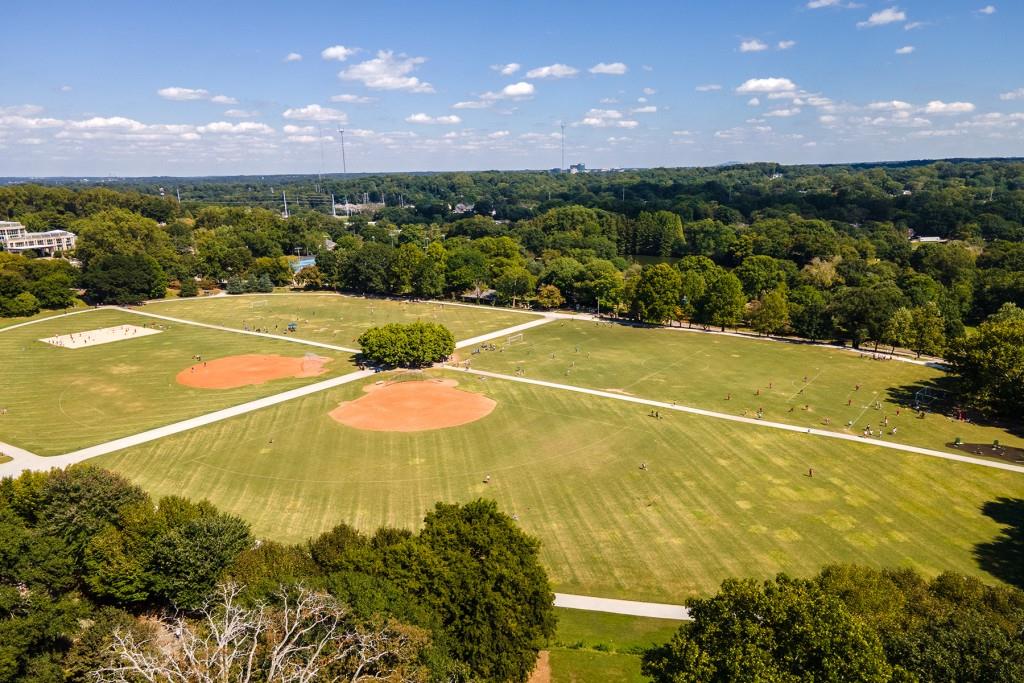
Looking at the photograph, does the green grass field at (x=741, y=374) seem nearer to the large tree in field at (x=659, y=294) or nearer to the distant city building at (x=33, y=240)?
the large tree in field at (x=659, y=294)

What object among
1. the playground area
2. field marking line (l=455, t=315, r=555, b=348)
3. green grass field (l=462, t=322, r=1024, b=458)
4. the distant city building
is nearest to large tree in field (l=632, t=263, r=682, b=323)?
green grass field (l=462, t=322, r=1024, b=458)

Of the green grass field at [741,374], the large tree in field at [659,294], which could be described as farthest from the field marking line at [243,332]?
the large tree in field at [659,294]

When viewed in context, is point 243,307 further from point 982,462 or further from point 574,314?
point 982,462

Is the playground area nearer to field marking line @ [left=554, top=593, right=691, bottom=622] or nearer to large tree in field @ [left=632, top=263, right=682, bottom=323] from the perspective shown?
large tree in field @ [left=632, top=263, right=682, bottom=323]

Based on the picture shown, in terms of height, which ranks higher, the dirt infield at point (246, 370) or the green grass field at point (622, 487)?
the dirt infield at point (246, 370)

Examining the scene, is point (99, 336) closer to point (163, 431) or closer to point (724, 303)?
point (163, 431)
